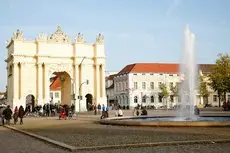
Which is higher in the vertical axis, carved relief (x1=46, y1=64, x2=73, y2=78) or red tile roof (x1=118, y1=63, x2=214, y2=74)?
red tile roof (x1=118, y1=63, x2=214, y2=74)

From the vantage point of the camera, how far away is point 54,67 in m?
73.3

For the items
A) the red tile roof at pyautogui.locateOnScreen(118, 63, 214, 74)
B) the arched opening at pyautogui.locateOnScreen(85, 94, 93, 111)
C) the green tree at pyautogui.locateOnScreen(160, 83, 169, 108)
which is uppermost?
the red tile roof at pyautogui.locateOnScreen(118, 63, 214, 74)

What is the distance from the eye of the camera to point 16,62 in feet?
233

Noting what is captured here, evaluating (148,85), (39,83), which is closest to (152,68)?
(148,85)

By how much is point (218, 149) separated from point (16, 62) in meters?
62.1

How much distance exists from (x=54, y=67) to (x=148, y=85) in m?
42.7


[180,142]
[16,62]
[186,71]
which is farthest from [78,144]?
[16,62]

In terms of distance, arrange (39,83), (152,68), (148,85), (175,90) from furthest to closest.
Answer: (152,68), (148,85), (175,90), (39,83)

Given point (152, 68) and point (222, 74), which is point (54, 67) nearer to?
point (222, 74)

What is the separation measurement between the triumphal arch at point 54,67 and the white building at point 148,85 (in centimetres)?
3143

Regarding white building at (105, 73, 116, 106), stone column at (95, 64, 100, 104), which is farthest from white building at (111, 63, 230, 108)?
stone column at (95, 64, 100, 104)

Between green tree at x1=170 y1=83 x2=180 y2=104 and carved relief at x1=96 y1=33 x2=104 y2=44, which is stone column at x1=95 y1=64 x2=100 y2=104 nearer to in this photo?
carved relief at x1=96 y1=33 x2=104 y2=44

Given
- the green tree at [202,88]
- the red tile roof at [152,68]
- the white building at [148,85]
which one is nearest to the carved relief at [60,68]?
the white building at [148,85]

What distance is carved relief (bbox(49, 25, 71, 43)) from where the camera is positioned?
74.4 meters
